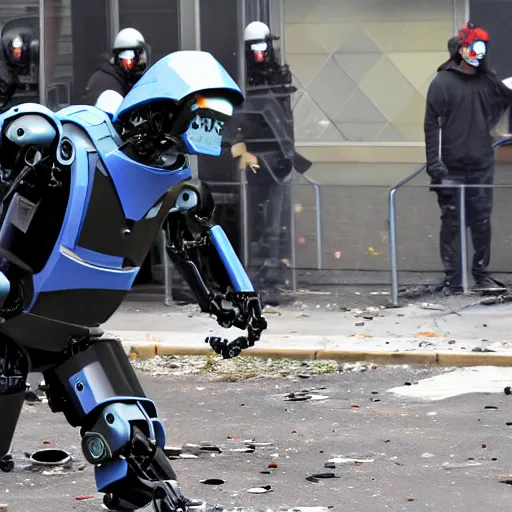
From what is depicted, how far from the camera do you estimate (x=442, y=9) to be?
13023mm

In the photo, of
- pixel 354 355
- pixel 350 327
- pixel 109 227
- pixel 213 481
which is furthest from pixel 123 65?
pixel 109 227

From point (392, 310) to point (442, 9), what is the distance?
2.73m

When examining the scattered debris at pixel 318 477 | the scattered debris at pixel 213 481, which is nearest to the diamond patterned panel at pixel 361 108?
the scattered debris at pixel 318 477

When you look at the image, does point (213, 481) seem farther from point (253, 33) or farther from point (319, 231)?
point (253, 33)

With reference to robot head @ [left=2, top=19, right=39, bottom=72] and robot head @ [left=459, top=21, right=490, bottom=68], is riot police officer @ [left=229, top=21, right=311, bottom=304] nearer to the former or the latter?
robot head @ [left=459, top=21, right=490, bottom=68]

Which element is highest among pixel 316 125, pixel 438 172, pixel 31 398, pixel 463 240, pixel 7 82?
pixel 7 82

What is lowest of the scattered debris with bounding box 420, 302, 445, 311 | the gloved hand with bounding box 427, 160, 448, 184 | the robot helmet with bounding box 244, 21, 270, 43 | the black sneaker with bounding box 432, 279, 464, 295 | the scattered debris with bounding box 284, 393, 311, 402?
the scattered debris with bounding box 420, 302, 445, 311

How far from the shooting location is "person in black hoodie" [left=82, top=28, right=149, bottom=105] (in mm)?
12641

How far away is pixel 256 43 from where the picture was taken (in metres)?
12.6

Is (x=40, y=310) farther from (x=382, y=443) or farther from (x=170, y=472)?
(x=382, y=443)

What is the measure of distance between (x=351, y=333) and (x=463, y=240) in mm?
1721

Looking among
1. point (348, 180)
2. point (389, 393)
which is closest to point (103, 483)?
point (389, 393)

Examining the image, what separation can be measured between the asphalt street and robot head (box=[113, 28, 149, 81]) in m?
3.66

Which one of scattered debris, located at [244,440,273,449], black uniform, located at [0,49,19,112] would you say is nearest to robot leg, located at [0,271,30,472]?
scattered debris, located at [244,440,273,449]
